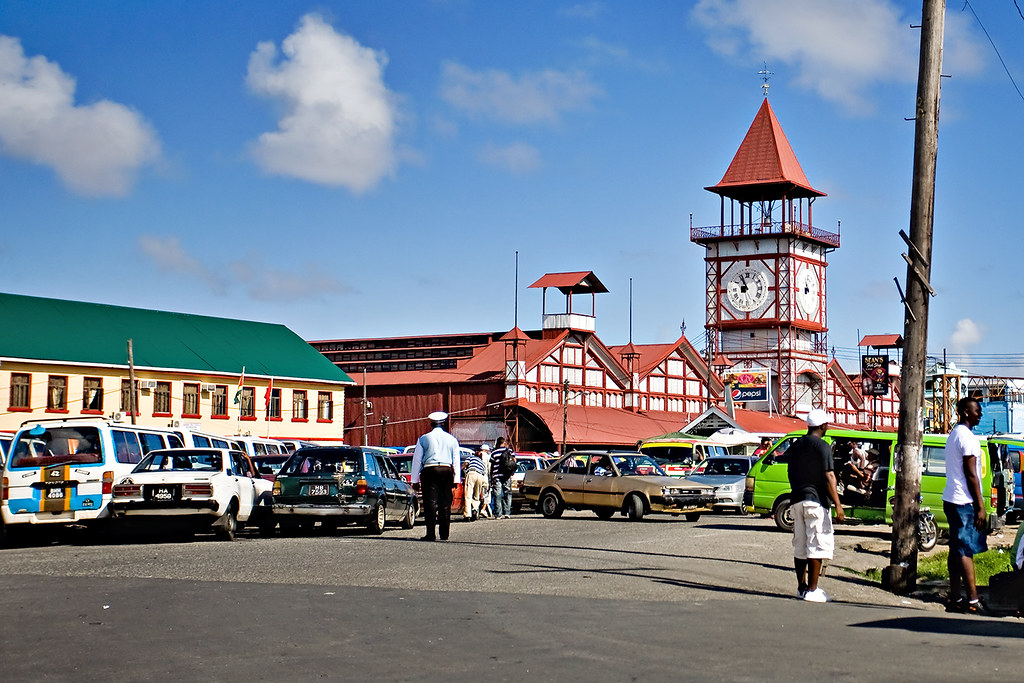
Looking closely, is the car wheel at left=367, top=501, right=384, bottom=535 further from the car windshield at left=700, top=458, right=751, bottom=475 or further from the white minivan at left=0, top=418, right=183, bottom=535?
the car windshield at left=700, top=458, right=751, bottom=475

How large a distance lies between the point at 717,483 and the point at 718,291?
70295 millimetres

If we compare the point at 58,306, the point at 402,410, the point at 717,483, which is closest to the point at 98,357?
the point at 58,306

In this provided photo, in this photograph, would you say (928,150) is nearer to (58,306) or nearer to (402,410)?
(58,306)

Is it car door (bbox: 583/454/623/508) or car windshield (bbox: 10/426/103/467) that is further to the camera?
car door (bbox: 583/454/623/508)

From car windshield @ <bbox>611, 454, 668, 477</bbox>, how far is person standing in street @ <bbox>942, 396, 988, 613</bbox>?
15.1 m

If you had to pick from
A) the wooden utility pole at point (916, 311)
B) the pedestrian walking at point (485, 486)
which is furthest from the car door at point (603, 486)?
the wooden utility pole at point (916, 311)

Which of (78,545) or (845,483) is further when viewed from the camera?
(845,483)

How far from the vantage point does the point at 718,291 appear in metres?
97.9

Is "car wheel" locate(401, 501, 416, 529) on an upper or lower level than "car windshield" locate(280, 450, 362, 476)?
lower

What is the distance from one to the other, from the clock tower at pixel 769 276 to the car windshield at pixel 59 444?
256 feet

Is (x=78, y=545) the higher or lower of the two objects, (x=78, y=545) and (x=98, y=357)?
the lower

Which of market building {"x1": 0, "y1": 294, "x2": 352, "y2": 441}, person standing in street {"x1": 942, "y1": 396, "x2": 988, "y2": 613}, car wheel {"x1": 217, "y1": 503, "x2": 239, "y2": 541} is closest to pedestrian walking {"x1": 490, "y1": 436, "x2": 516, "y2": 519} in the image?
car wheel {"x1": 217, "y1": 503, "x2": 239, "y2": 541}

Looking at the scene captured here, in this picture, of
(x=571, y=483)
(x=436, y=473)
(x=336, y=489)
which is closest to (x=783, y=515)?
(x=571, y=483)

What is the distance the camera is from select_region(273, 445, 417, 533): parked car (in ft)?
67.4
